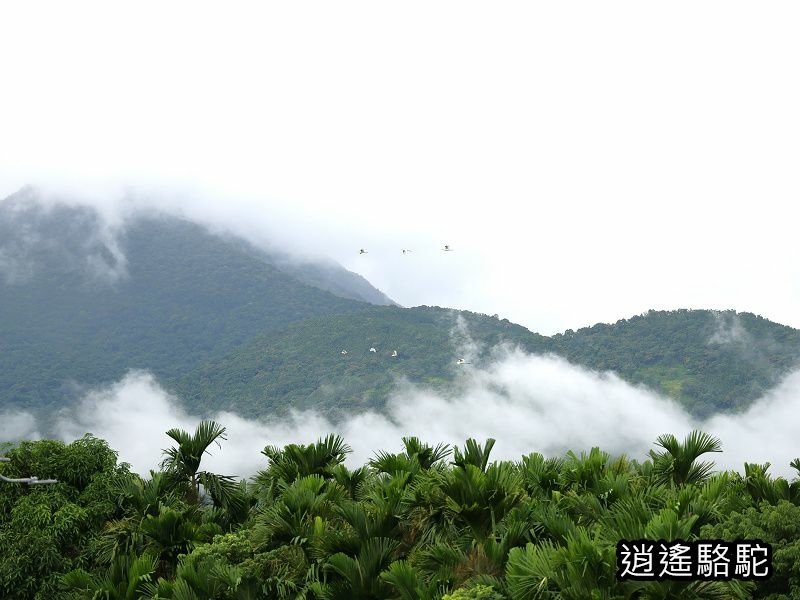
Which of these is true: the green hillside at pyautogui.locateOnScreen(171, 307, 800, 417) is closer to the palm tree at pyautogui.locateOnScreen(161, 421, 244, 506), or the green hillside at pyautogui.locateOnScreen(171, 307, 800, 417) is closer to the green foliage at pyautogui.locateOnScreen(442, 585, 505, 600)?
the palm tree at pyautogui.locateOnScreen(161, 421, 244, 506)

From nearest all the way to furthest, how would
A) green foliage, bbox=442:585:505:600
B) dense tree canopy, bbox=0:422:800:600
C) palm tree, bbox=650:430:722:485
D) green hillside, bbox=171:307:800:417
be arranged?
green foliage, bbox=442:585:505:600, dense tree canopy, bbox=0:422:800:600, palm tree, bbox=650:430:722:485, green hillside, bbox=171:307:800:417

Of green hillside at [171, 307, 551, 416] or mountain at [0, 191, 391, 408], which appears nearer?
green hillside at [171, 307, 551, 416]

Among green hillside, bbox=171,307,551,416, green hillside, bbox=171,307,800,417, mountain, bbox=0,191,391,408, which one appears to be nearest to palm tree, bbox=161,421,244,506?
green hillside, bbox=171,307,800,417

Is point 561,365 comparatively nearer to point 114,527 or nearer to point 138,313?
point 138,313

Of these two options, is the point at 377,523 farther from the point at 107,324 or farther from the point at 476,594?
the point at 107,324

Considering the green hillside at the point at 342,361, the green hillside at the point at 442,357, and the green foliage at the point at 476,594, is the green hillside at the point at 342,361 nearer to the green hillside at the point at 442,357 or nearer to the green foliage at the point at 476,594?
the green hillside at the point at 442,357

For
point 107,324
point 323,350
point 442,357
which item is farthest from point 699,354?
point 107,324

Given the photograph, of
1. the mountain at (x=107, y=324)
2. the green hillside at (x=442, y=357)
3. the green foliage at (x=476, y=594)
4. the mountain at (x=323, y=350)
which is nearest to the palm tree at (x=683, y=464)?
the green foliage at (x=476, y=594)

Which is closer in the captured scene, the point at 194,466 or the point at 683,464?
the point at 683,464

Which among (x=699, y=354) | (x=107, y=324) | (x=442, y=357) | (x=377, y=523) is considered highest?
(x=107, y=324)

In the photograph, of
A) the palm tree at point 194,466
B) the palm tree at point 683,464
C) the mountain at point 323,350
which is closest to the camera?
the palm tree at point 683,464

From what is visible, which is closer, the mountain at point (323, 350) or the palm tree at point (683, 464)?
the palm tree at point (683, 464)

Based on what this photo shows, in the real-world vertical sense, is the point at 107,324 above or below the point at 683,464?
above

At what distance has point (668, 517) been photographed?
33.5ft
